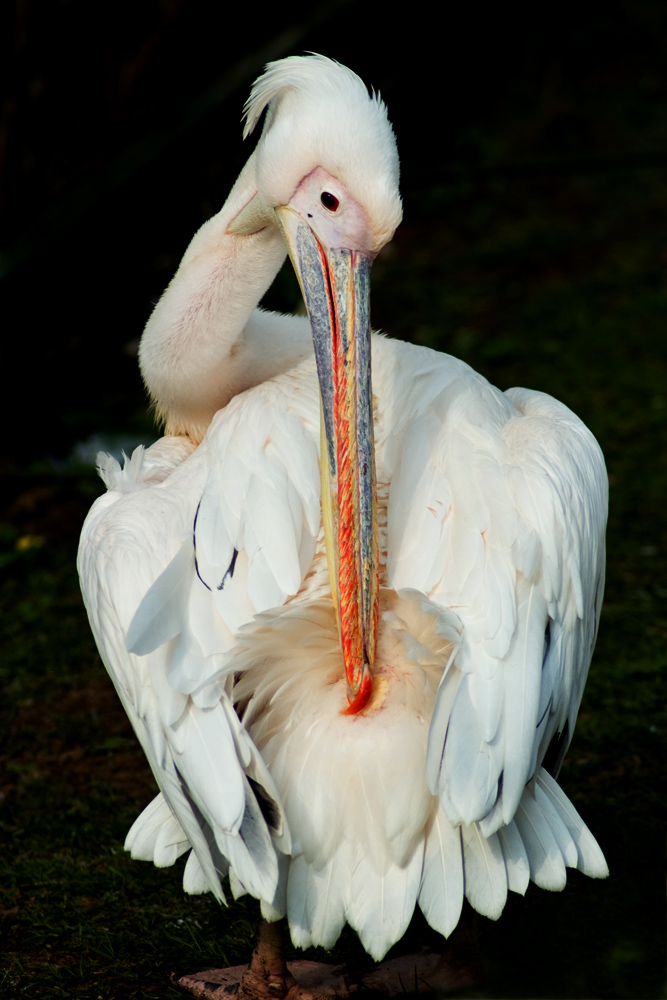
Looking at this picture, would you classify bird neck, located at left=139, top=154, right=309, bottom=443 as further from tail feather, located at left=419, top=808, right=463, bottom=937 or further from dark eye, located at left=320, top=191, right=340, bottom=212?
tail feather, located at left=419, top=808, right=463, bottom=937

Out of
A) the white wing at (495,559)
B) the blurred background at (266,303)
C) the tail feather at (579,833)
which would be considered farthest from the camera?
the blurred background at (266,303)

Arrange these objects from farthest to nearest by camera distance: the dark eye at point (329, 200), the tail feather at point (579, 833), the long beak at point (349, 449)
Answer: the dark eye at point (329, 200), the tail feather at point (579, 833), the long beak at point (349, 449)

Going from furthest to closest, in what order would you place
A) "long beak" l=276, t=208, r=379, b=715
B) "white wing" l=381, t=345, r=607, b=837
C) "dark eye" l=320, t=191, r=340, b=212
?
"dark eye" l=320, t=191, r=340, b=212 → "long beak" l=276, t=208, r=379, b=715 → "white wing" l=381, t=345, r=607, b=837

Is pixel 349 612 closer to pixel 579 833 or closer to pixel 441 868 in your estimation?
pixel 441 868

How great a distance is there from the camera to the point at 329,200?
264 cm

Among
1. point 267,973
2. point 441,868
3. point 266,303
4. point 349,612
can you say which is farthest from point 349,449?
point 266,303

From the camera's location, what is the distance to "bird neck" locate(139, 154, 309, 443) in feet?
10.4

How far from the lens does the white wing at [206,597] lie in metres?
2.24

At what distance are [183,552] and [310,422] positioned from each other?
538 millimetres

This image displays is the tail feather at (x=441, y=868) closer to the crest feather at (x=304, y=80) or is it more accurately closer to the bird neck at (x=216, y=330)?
the bird neck at (x=216, y=330)

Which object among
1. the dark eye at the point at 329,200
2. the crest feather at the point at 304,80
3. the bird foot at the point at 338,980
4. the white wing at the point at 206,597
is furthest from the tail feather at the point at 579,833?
the crest feather at the point at 304,80

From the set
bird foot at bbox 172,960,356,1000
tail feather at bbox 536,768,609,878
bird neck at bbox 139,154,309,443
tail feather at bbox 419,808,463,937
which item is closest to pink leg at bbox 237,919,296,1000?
bird foot at bbox 172,960,356,1000

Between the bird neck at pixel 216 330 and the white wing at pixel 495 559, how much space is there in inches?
21.2

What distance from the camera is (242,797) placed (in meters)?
2.17
